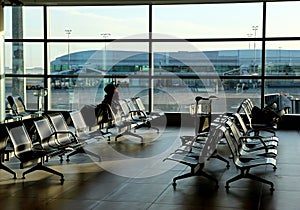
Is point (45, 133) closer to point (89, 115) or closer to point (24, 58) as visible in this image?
point (89, 115)

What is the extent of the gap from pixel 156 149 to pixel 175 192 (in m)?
3.01

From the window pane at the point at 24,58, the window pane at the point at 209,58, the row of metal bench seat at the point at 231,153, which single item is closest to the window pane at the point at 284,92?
the window pane at the point at 209,58

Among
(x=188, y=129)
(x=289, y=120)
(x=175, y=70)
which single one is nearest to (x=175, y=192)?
(x=188, y=129)

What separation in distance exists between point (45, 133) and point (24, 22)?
7727 millimetres

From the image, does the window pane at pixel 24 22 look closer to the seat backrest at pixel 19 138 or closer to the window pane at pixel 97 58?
the window pane at pixel 97 58

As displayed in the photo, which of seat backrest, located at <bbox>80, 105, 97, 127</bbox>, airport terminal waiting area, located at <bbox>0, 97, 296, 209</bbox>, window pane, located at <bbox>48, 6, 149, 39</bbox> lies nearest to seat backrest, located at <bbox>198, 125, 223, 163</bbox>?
airport terminal waiting area, located at <bbox>0, 97, 296, 209</bbox>

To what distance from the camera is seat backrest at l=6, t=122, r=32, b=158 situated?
240 inches

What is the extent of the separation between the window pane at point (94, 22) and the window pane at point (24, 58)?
2.43 ft

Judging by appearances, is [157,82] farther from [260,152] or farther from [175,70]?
[260,152]

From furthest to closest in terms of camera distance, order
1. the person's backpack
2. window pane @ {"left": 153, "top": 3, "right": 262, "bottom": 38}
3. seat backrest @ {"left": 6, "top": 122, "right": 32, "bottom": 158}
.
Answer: window pane @ {"left": 153, "top": 3, "right": 262, "bottom": 38}
the person's backpack
seat backrest @ {"left": 6, "top": 122, "right": 32, "bottom": 158}

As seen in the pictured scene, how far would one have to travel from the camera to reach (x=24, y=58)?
1383 cm

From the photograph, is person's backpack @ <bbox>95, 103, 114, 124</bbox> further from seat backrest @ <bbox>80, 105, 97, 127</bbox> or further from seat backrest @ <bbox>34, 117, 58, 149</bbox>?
seat backrest @ <bbox>34, 117, 58, 149</bbox>

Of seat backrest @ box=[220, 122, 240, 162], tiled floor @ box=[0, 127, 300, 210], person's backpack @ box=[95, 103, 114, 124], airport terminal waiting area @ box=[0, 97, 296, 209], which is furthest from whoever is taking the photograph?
person's backpack @ box=[95, 103, 114, 124]

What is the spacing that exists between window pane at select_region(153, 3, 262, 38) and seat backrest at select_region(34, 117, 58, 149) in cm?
648
